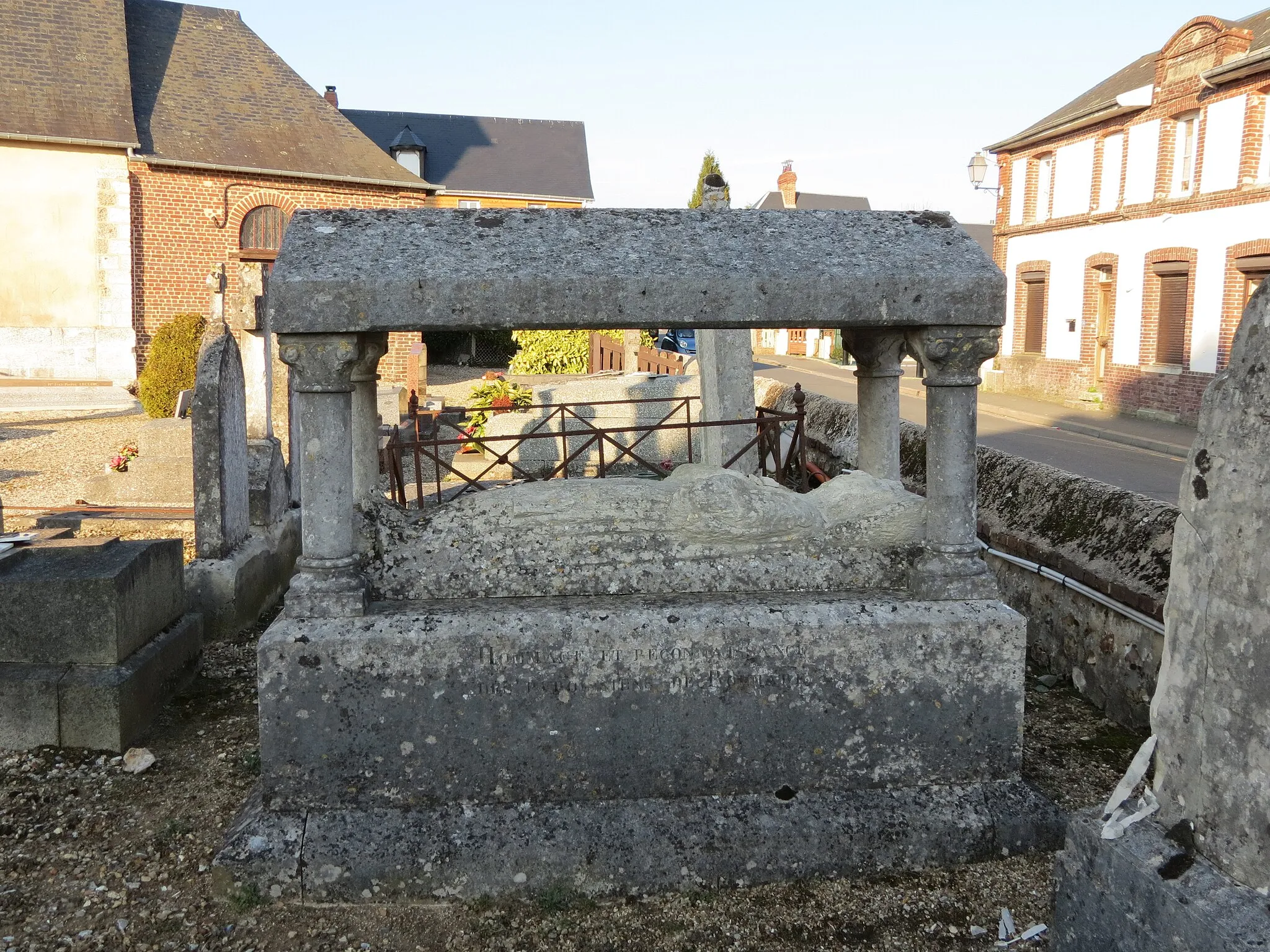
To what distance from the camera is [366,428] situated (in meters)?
4.14

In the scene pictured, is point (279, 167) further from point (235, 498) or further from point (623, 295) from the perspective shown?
point (623, 295)

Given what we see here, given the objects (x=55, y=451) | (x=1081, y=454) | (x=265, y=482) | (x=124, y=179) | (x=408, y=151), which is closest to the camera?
(x=265, y=482)

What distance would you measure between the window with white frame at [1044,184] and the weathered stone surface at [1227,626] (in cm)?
2172

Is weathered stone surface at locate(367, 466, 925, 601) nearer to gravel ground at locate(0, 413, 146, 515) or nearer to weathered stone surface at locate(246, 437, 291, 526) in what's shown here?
weathered stone surface at locate(246, 437, 291, 526)

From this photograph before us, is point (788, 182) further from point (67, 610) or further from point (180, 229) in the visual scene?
point (67, 610)

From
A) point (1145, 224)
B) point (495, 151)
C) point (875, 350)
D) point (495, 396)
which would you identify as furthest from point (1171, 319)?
point (495, 151)

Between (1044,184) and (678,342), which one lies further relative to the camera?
(678,342)

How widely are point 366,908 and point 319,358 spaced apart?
5.73 ft

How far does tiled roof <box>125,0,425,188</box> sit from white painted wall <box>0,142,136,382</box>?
124 cm

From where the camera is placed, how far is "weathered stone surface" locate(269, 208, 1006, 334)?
313 centimetres

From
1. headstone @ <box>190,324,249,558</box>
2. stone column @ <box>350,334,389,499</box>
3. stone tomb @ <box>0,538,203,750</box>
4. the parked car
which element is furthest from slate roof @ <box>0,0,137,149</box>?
stone column @ <box>350,334,389,499</box>

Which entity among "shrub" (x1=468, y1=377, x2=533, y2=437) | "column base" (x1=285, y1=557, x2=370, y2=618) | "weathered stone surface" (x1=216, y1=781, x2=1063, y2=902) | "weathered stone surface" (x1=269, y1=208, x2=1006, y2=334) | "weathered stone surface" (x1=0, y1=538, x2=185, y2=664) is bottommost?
"weathered stone surface" (x1=216, y1=781, x2=1063, y2=902)

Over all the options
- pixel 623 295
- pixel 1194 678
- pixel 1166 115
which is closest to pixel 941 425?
pixel 623 295

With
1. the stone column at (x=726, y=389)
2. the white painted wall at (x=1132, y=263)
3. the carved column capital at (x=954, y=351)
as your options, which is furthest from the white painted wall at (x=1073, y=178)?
the carved column capital at (x=954, y=351)
